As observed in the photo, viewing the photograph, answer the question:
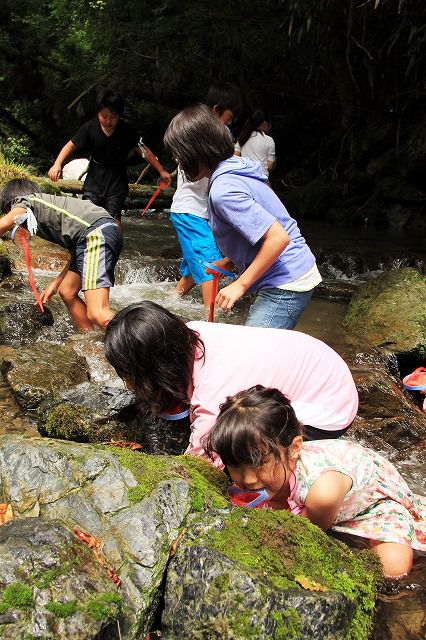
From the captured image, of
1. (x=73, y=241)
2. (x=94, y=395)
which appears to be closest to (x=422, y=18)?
(x=73, y=241)

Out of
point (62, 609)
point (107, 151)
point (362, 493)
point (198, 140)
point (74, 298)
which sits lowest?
point (74, 298)

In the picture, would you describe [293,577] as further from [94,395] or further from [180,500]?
[94,395]

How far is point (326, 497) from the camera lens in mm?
2201

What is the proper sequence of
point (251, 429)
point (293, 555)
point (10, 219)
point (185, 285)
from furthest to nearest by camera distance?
1. point (185, 285)
2. point (10, 219)
3. point (251, 429)
4. point (293, 555)

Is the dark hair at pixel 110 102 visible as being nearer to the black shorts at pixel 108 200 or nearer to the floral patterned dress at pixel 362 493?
the black shorts at pixel 108 200

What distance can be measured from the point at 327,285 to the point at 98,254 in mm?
3826

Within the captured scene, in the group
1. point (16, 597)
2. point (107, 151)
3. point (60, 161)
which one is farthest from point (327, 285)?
point (16, 597)

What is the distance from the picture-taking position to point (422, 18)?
9.20 m

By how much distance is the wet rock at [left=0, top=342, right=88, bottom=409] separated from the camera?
3.64 m

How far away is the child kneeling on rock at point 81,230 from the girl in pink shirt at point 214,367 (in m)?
1.57

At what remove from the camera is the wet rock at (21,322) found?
15.4ft

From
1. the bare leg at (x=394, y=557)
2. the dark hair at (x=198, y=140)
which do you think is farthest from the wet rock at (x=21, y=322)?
the bare leg at (x=394, y=557)

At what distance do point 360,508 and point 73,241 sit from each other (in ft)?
8.19

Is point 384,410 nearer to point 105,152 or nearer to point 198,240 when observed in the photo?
point 198,240
